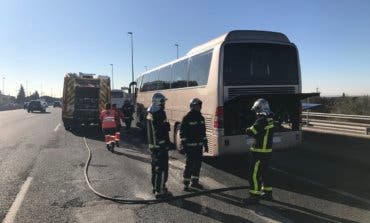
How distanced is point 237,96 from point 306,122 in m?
12.2

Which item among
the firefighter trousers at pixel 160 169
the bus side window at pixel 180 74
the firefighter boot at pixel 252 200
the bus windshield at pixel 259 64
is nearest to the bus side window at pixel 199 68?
the bus side window at pixel 180 74

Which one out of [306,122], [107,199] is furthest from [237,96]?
[306,122]

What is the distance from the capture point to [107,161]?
13711 millimetres

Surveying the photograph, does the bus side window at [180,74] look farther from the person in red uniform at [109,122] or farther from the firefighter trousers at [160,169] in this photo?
the firefighter trousers at [160,169]

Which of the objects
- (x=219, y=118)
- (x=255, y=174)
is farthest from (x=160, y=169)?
(x=219, y=118)

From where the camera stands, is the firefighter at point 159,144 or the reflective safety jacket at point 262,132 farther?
the firefighter at point 159,144

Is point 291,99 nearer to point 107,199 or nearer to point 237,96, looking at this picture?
point 237,96

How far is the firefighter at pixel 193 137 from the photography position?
9625 millimetres

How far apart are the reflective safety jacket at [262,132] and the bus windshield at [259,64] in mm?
3110

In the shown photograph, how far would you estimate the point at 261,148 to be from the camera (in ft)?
28.1

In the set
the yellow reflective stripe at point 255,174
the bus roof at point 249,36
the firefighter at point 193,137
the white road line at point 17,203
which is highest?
the bus roof at point 249,36

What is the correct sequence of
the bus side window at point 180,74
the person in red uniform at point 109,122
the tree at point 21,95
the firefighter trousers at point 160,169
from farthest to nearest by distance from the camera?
the tree at point 21,95 < the person in red uniform at point 109,122 < the bus side window at point 180,74 < the firefighter trousers at point 160,169

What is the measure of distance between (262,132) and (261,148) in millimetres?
280

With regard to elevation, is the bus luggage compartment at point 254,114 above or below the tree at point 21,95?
below
